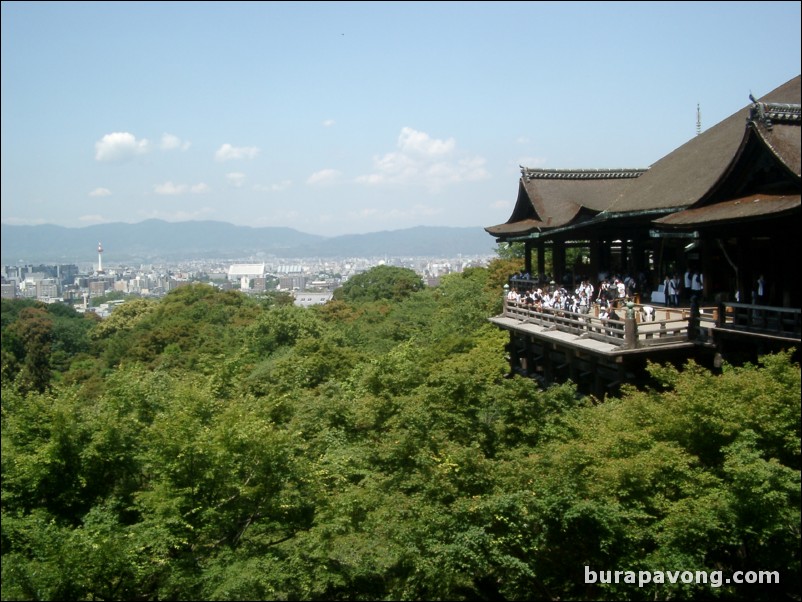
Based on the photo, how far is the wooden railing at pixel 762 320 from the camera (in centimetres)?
1065

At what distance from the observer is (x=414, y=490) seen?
38.4 feet

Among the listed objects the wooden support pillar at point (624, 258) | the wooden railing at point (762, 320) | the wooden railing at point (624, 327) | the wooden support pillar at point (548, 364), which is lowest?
the wooden support pillar at point (548, 364)

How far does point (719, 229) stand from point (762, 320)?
196cm

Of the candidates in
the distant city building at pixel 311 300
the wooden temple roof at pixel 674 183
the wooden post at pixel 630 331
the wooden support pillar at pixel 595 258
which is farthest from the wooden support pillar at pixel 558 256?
the distant city building at pixel 311 300

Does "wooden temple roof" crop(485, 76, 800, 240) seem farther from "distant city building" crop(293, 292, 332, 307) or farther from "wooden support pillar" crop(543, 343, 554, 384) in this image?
"distant city building" crop(293, 292, 332, 307)

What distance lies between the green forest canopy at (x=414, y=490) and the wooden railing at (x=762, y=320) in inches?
33.6

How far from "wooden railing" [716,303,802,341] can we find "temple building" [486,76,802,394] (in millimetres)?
23

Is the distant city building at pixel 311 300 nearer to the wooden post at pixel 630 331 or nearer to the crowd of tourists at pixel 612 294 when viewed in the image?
the crowd of tourists at pixel 612 294

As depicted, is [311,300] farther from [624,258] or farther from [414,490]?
[414,490]

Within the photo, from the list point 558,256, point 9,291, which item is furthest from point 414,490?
point 9,291

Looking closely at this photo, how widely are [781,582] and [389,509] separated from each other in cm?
571

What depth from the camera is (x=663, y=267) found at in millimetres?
20906

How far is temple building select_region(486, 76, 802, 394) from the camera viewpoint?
1107cm

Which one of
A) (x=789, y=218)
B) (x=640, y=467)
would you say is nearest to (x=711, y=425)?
(x=640, y=467)
